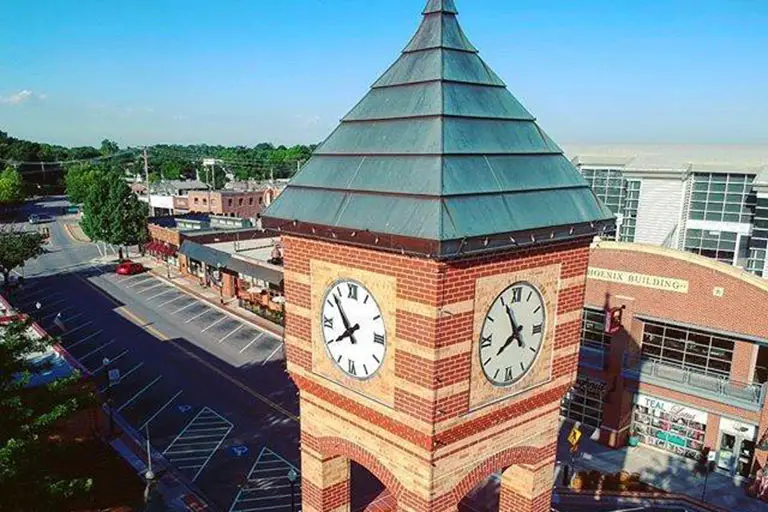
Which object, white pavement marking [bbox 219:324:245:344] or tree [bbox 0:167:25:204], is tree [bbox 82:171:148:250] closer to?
white pavement marking [bbox 219:324:245:344]

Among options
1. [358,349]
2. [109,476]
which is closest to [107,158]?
[109,476]

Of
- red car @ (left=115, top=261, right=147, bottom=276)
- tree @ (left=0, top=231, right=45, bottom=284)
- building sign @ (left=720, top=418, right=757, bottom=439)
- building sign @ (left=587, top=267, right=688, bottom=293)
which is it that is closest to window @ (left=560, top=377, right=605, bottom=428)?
building sign @ (left=720, top=418, right=757, bottom=439)

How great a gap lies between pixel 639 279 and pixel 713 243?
640 cm

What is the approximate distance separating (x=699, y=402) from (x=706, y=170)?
1039 cm

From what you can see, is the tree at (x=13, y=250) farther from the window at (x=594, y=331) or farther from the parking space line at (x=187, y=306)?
the window at (x=594, y=331)

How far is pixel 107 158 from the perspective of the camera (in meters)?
174

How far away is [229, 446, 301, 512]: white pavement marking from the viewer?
733 inches

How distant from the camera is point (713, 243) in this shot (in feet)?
84.4

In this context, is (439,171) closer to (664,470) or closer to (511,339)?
(511,339)

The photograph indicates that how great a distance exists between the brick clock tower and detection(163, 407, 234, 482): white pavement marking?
51.5ft

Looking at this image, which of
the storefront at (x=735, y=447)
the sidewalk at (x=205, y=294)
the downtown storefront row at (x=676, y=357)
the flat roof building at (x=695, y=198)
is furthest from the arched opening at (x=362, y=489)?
the sidewalk at (x=205, y=294)

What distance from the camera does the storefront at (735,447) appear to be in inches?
833

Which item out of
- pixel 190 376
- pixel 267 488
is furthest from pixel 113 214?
pixel 267 488

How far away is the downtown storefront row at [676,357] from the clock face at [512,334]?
16736 mm
